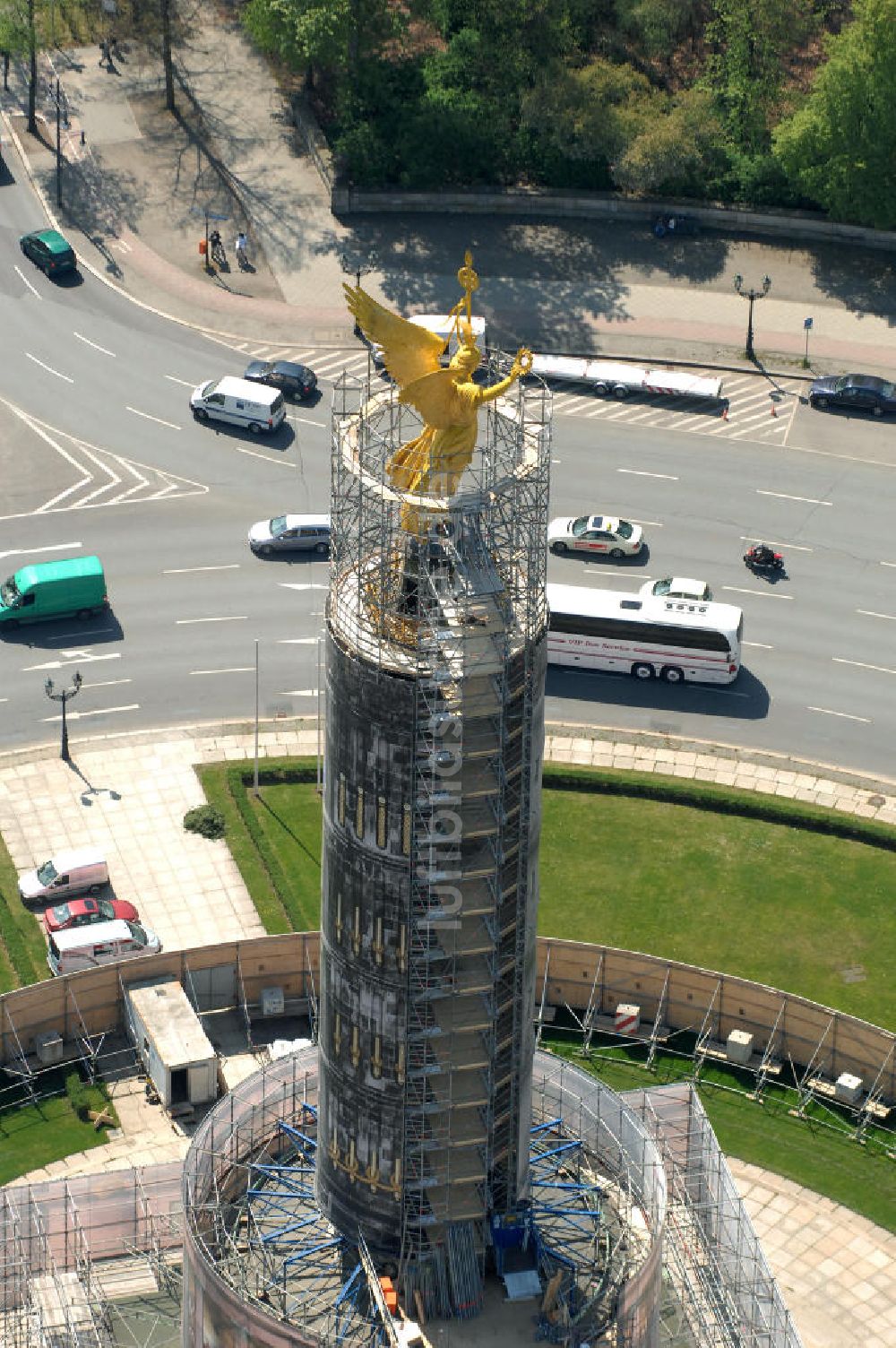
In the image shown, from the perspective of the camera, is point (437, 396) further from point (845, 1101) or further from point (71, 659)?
point (71, 659)

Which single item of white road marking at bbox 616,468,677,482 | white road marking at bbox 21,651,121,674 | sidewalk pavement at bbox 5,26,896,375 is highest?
sidewalk pavement at bbox 5,26,896,375

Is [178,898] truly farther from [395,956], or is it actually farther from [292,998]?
[395,956]

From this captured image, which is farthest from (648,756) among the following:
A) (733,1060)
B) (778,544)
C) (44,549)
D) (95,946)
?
(44,549)

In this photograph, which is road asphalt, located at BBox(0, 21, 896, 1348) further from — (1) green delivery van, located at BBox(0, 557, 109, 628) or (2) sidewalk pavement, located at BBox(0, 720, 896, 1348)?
(2) sidewalk pavement, located at BBox(0, 720, 896, 1348)

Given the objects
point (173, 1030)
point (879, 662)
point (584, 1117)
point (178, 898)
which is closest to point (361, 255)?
point (879, 662)

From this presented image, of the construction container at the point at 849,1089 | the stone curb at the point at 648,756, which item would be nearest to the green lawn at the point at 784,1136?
the construction container at the point at 849,1089

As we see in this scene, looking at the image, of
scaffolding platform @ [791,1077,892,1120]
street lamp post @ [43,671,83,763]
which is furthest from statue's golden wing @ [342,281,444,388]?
street lamp post @ [43,671,83,763]

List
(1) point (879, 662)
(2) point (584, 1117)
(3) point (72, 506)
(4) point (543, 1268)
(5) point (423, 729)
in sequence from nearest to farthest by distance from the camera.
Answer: (5) point (423, 729) → (4) point (543, 1268) → (2) point (584, 1117) → (1) point (879, 662) → (3) point (72, 506)

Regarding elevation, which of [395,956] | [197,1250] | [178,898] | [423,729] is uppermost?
[423,729]
